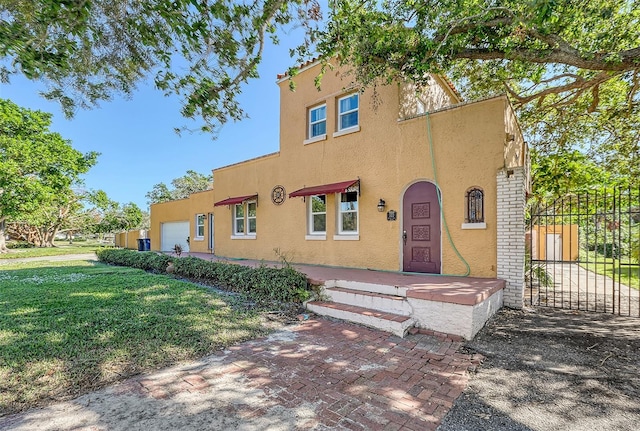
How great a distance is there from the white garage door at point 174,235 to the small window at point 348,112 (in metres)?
12.9

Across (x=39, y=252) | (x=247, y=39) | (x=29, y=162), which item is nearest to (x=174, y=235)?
(x=29, y=162)

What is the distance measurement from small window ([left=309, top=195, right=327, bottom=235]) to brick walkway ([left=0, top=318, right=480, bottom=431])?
19.8 ft

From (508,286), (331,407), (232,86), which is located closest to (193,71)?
(232,86)

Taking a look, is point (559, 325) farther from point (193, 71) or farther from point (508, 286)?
point (193, 71)

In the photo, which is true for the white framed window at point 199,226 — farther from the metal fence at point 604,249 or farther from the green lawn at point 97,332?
the metal fence at point 604,249

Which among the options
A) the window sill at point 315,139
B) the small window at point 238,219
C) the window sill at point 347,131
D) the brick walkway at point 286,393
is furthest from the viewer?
the small window at point 238,219

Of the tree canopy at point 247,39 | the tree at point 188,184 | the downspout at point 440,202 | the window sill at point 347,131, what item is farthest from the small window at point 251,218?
the tree at point 188,184

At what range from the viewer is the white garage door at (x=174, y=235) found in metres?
18.7

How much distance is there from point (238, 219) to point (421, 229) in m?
8.74

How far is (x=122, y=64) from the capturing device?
5707 mm

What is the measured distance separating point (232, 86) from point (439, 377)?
22.0 feet

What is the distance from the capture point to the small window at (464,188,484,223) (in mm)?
7141

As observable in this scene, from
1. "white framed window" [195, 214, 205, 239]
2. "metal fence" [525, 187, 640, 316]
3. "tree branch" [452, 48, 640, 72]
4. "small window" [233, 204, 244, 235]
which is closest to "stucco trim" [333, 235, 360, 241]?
"metal fence" [525, 187, 640, 316]

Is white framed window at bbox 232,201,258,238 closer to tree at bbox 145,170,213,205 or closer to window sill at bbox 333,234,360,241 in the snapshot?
window sill at bbox 333,234,360,241
